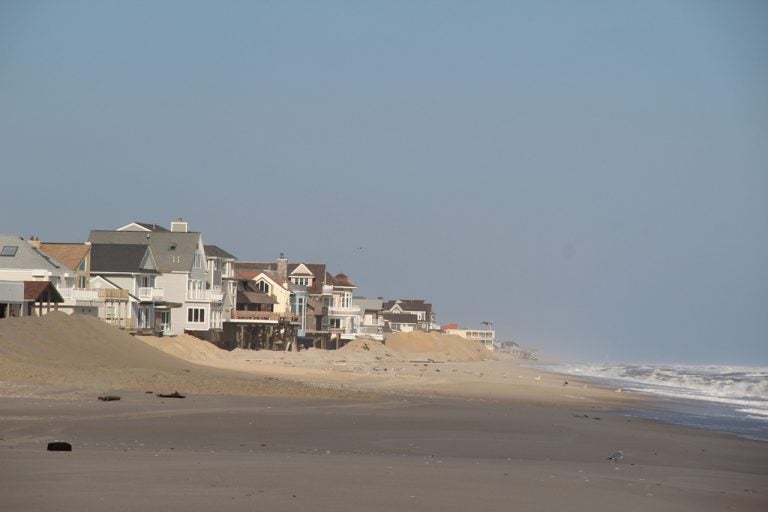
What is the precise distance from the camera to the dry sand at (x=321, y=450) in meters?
11.7

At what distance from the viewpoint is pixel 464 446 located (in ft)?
59.3

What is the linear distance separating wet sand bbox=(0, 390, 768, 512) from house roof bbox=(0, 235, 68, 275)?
104 ft

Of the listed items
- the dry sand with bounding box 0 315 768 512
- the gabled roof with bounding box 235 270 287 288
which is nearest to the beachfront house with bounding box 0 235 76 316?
the dry sand with bounding box 0 315 768 512

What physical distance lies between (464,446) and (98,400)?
904 cm

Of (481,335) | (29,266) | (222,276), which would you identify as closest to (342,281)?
(222,276)

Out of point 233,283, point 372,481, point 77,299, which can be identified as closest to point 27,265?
point 77,299

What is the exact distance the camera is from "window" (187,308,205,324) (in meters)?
66.8

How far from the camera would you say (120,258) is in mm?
61688

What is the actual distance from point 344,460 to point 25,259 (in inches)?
1753

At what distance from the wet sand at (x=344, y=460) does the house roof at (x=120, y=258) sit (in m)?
36.2

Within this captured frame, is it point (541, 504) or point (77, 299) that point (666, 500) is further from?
point (77, 299)

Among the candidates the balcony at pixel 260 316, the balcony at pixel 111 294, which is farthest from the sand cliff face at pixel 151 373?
the balcony at pixel 260 316

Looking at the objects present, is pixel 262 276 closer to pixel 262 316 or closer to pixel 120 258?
pixel 262 316

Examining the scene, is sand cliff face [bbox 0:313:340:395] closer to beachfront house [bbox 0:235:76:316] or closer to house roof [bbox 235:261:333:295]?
beachfront house [bbox 0:235:76:316]
